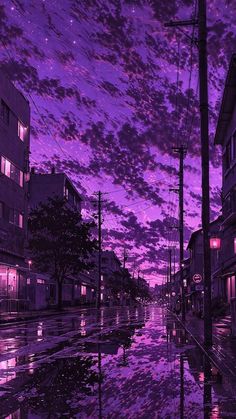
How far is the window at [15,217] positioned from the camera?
47750 mm

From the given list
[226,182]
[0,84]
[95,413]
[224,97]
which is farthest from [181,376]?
[0,84]

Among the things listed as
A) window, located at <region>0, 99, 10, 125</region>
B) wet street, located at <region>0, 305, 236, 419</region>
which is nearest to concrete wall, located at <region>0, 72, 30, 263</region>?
window, located at <region>0, 99, 10, 125</region>

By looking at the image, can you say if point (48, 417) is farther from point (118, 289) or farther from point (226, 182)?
point (118, 289)

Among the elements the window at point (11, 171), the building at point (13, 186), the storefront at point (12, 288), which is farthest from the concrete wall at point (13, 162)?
the storefront at point (12, 288)

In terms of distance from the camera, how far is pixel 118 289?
473 ft

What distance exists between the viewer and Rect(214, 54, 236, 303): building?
34.0m

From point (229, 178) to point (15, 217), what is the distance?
21064 millimetres

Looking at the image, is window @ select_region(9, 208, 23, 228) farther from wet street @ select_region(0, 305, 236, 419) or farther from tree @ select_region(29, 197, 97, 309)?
wet street @ select_region(0, 305, 236, 419)

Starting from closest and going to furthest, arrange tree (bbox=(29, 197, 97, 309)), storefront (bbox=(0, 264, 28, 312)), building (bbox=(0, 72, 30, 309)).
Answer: storefront (bbox=(0, 264, 28, 312))
building (bbox=(0, 72, 30, 309))
tree (bbox=(29, 197, 97, 309))

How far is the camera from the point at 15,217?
49.1m

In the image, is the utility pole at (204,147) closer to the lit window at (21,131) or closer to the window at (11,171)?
the window at (11,171)

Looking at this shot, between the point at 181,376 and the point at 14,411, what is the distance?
4439 mm

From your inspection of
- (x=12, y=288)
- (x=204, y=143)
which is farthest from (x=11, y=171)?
(x=204, y=143)

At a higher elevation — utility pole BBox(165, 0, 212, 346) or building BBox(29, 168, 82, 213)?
building BBox(29, 168, 82, 213)
